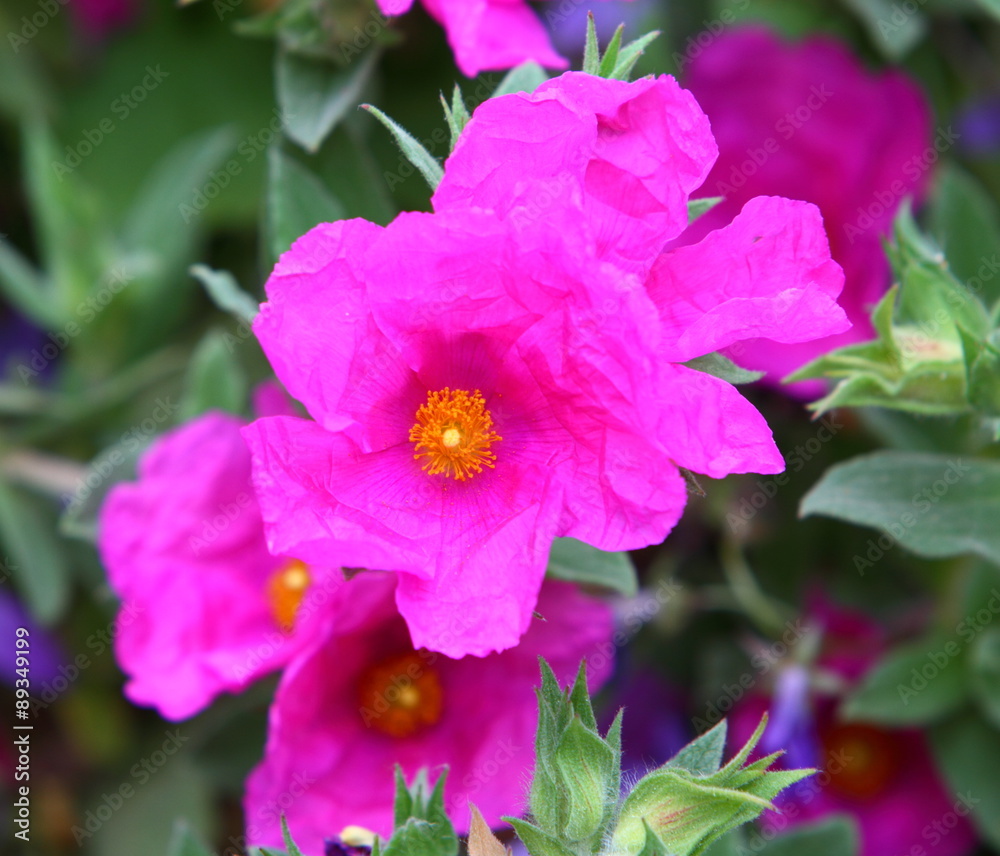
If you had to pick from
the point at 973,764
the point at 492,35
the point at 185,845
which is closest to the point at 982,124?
the point at 973,764

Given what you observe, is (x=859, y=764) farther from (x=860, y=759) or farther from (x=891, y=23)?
(x=891, y=23)

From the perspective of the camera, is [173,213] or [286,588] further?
[173,213]

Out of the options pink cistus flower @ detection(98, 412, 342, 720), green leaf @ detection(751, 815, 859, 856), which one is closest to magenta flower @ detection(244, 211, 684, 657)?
pink cistus flower @ detection(98, 412, 342, 720)

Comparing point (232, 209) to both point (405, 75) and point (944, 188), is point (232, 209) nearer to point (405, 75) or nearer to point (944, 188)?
point (405, 75)

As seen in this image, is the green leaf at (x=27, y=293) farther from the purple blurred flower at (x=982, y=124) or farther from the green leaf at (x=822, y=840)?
the purple blurred flower at (x=982, y=124)

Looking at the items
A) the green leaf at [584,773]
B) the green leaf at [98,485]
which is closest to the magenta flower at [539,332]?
the green leaf at [584,773]

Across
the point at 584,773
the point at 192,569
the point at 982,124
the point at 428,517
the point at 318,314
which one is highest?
the point at 318,314

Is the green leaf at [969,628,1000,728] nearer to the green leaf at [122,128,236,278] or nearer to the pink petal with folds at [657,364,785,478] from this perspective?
the pink petal with folds at [657,364,785,478]
